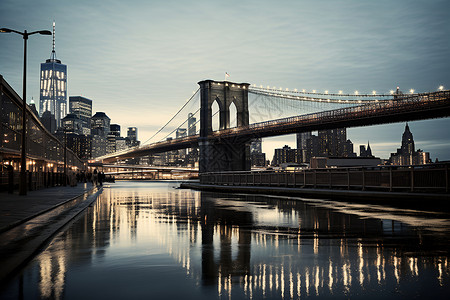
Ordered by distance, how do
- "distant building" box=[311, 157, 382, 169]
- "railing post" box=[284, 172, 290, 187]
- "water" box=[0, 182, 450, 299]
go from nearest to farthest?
"water" box=[0, 182, 450, 299], "railing post" box=[284, 172, 290, 187], "distant building" box=[311, 157, 382, 169]

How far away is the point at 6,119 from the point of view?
1085 inches

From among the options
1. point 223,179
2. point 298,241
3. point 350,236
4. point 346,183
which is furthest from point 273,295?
point 223,179

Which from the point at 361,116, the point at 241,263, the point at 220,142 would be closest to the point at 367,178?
the point at 241,263

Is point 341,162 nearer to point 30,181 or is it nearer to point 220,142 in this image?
point 220,142

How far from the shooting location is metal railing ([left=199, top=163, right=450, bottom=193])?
61.4 feet

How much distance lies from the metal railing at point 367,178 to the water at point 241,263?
825 centimetres

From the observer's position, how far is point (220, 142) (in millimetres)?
71312

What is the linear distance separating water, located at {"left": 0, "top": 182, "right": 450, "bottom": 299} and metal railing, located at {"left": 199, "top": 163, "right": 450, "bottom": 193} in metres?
8.25

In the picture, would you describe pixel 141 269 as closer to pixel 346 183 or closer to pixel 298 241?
pixel 298 241

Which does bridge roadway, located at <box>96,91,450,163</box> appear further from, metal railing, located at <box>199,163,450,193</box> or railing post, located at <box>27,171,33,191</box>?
railing post, located at <box>27,171,33,191</box>

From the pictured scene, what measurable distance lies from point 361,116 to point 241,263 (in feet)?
165

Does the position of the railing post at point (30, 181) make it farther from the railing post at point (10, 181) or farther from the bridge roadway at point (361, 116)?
the bridge roadway at point (361, 116)

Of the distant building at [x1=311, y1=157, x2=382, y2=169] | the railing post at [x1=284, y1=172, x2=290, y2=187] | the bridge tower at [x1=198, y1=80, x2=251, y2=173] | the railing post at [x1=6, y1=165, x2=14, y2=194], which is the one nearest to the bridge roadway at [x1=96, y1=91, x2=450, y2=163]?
the bridge tower at [x1=198, y1=80, x2=251, y2=173]

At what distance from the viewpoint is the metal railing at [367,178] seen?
18719 millimetres
